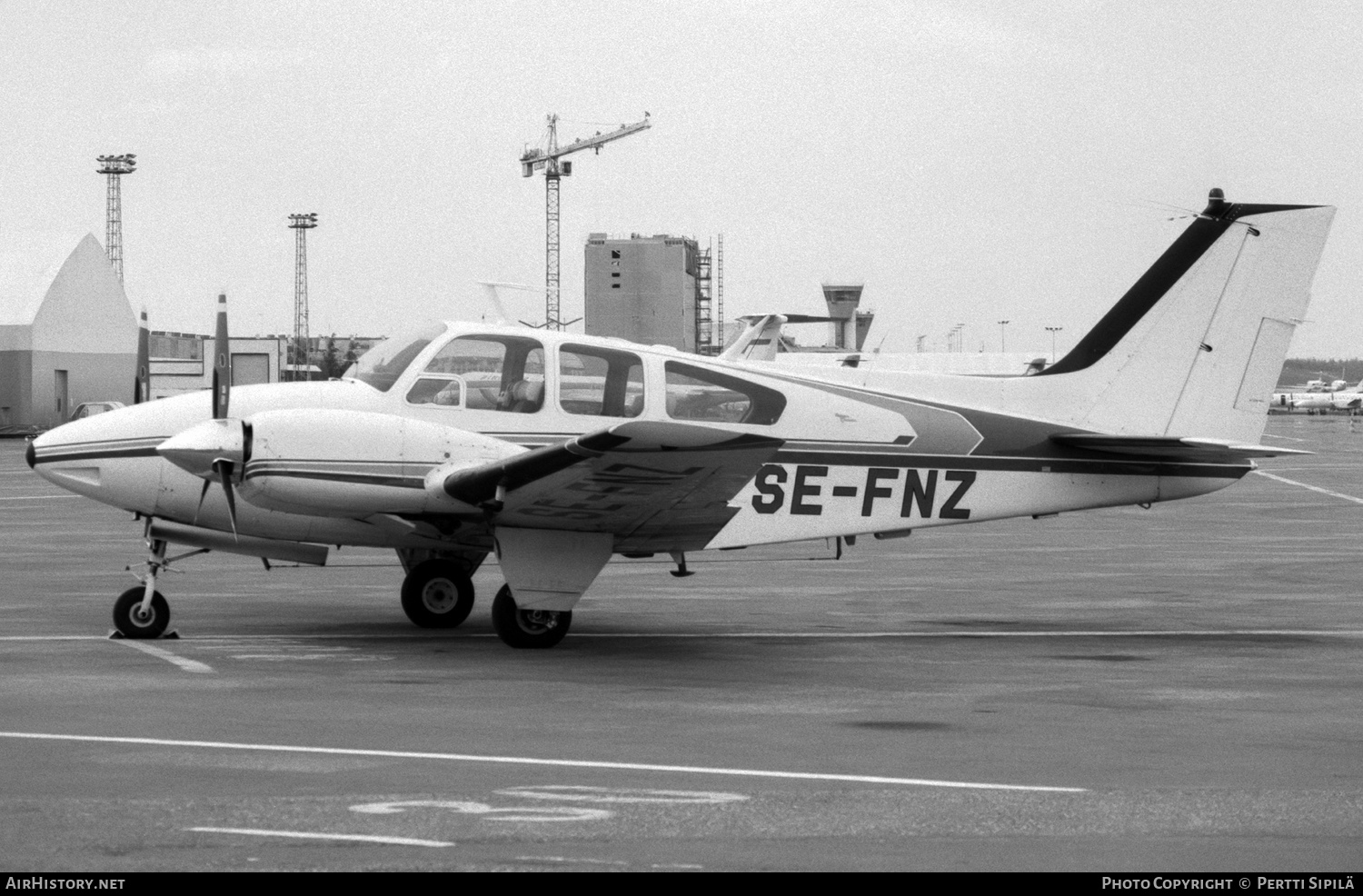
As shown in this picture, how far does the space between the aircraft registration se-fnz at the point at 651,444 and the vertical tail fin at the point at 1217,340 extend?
19 millimetres

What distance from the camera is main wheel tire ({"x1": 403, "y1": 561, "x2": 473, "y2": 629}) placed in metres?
14.6

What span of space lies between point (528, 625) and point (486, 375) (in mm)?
2124

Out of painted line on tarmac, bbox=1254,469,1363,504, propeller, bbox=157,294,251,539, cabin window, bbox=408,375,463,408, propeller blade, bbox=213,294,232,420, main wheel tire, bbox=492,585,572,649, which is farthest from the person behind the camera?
painted line on tarmac, bbox=1254,469,1363,504

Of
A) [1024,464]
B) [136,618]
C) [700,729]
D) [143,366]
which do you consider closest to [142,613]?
[136,618]

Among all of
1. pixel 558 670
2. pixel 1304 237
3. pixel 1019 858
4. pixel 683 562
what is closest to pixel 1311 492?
pixel 1304 237

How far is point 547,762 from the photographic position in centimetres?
853

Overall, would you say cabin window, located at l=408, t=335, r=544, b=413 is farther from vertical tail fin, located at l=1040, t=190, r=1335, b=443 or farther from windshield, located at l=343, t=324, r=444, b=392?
vertical tail fin, located at l=1040, t=190, r=1335, b=443

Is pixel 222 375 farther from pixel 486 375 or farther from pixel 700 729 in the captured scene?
pixel 700 729

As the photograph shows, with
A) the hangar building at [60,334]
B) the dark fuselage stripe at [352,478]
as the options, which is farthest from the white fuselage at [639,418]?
the hangar building at [60,334]

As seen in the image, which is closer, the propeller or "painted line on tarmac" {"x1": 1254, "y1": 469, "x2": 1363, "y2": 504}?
the propeller

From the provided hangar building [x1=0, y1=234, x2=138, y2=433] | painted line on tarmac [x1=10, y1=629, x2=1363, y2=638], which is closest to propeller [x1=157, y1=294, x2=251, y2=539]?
painted line on tarmac [x1=10, y1=629, x2=1363, y2=638]

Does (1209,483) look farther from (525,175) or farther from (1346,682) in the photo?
(525,175)

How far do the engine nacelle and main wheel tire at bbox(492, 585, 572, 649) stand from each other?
936 mm

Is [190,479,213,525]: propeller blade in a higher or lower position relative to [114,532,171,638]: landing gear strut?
higher
